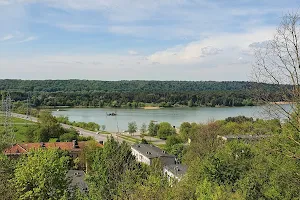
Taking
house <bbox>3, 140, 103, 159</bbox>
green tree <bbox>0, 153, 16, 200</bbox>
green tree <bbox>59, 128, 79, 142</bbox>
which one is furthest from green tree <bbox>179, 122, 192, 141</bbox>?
green tree <bbox>0, 153, 16, 200</bbox>

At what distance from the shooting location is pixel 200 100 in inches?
3521

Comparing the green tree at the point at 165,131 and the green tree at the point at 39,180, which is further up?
the green tree at the point at 39,180

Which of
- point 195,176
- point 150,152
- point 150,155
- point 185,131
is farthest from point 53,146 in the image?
point 185,131

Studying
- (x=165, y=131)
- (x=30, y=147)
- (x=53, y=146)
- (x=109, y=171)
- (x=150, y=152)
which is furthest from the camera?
(x=165, y=131)

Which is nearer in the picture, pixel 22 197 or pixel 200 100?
pixel 22 197

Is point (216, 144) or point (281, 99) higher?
point (281, 99)

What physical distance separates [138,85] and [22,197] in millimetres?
151433

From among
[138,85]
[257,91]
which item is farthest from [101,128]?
[138,85]

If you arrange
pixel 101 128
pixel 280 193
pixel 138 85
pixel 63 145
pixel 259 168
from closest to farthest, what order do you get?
pixel 280 193, pixel 259 168, pixel 63 145, pixel 101 128, pixel 138 85

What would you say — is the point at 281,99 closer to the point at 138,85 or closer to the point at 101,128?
the point at 101,128

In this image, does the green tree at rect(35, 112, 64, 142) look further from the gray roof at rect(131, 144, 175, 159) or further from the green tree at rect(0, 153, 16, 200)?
the green tree at rect(0, 153, 16, 200)

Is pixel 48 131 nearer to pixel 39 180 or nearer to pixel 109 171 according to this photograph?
pixel 109 171

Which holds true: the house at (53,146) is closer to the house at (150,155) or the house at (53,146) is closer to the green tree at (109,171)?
the house at (150,155)

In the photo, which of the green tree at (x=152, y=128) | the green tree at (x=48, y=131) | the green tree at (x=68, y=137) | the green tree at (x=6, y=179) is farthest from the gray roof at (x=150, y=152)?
the green tree at (x=152, y=128)
